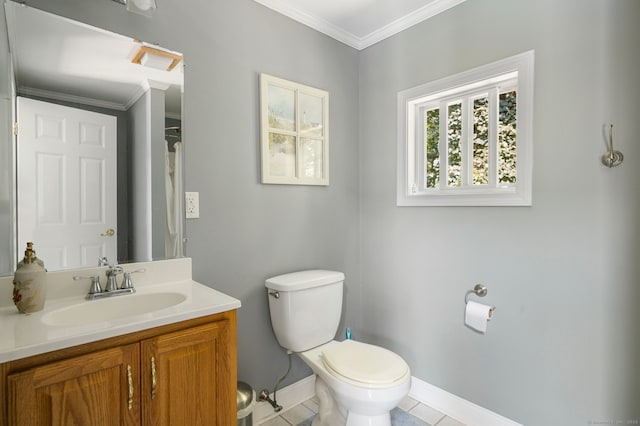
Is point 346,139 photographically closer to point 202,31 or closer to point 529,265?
point 202,31

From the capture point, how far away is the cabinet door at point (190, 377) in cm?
106

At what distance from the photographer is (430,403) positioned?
78.7 inches

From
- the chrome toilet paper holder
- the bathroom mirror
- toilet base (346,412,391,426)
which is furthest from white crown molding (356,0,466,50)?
toilet base (346,412,391,426)

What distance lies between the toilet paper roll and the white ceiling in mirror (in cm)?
181

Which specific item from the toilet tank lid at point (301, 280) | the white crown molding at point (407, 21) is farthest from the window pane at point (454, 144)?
the toilet tank lid at point (301, 280)

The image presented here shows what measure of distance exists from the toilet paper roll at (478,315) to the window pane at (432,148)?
29.8 inches

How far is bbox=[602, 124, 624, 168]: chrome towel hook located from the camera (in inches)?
53.5

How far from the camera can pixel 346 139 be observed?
2.33m

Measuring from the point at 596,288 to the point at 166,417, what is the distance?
5.81ft

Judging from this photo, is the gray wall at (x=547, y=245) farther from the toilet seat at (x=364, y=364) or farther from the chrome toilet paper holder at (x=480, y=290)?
the toilet seat at (x=364, y=364)

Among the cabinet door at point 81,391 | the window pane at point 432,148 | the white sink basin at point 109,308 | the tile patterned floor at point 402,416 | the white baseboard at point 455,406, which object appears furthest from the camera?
the window pane at point 432,148

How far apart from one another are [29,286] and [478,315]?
6.19ft

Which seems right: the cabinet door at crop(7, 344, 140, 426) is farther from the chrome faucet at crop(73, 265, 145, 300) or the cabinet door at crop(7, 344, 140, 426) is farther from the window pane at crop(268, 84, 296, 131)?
the window pane at crop(268, 84, 296, 131)

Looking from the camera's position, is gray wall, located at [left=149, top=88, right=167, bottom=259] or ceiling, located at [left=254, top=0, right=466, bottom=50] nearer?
gray wall, located at [left=149, top=88, right=167, bottom=259]
